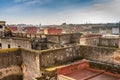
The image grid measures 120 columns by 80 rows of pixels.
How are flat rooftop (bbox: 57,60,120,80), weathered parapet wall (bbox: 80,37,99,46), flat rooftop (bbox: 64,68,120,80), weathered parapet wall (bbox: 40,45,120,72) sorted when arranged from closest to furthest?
flat rooftop (bbox: 64,68,120,80), flat rooftop (bbox: 57,60,120,80), weathered parapet wall (bbox: 40,45,120,72), weathered parapet wall (bbox: 80,37,99,46)

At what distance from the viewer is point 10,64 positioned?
1452cm

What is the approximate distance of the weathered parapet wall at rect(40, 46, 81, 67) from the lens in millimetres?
13484

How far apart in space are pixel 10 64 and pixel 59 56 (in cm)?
443

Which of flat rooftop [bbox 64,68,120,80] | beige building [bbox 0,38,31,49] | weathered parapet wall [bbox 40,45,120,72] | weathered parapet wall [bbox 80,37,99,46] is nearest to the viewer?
flat rooftop [bbox 64,68,120,80]

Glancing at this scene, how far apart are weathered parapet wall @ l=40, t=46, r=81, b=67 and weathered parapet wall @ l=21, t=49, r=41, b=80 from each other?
542mm

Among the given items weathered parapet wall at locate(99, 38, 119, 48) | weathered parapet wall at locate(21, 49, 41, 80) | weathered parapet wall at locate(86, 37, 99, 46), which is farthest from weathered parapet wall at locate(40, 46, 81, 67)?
weathered parapet wall at locate(86, 37, 99, 46)

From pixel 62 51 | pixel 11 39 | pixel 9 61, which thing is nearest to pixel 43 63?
pixel 62 51

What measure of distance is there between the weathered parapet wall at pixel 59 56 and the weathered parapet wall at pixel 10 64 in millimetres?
2974

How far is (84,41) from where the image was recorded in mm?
24984

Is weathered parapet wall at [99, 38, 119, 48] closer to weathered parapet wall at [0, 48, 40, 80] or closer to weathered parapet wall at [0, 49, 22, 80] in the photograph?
weathered parapet wall at [0, 48, 40, 80]

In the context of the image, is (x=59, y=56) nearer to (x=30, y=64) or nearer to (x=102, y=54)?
(x=30, y=64)

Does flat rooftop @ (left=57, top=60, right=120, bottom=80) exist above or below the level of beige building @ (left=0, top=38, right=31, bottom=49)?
below

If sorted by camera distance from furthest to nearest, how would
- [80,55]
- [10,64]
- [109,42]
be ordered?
1. [109,42]
2. [80,55]
3. [10,64]

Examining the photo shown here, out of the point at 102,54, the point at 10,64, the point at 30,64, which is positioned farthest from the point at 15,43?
the point at 102,54
